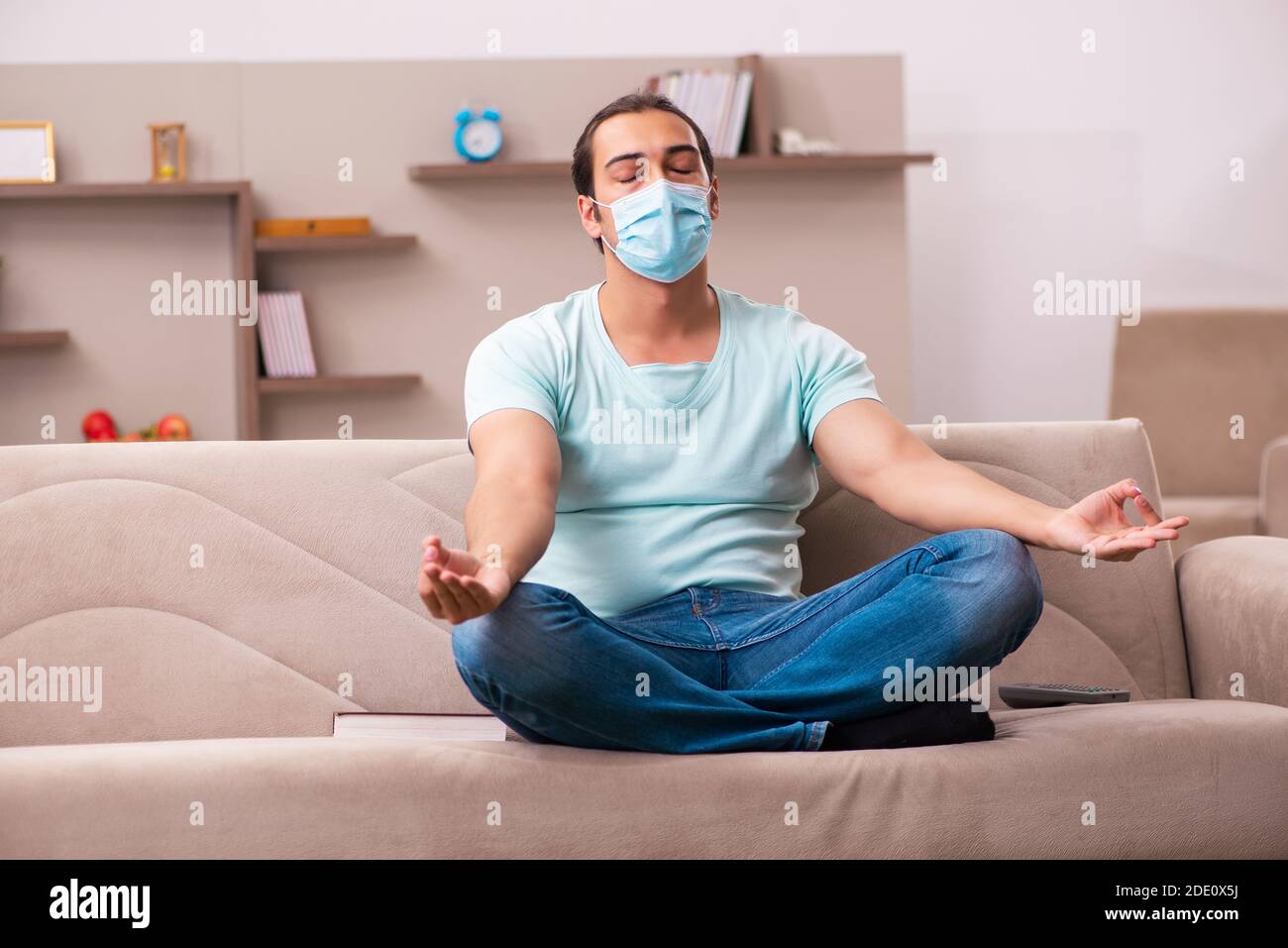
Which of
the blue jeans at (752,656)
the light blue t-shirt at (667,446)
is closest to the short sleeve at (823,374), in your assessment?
the light blue t-shirt at (667,446)

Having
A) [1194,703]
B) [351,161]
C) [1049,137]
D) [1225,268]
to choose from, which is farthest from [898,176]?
[1194,703]

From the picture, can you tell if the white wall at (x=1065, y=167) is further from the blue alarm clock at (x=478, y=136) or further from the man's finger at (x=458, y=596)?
the man's finger at (x=458, y=596)

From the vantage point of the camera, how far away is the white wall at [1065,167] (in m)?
4.82

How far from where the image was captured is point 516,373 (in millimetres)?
1621

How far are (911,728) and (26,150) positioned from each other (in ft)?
12.7

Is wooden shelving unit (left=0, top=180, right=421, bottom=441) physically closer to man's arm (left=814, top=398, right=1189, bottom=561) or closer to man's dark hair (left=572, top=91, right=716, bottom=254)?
man's dark hair (left=572, top=91, right=716, bottom=254)

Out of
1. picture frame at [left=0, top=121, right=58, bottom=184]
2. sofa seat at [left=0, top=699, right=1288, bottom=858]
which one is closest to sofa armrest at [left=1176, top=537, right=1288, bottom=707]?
sofa seat at [left=0, top=699, right=1288, bottom=858]

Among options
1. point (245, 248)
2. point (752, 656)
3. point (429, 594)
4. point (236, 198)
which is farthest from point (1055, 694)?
point (236, 198)

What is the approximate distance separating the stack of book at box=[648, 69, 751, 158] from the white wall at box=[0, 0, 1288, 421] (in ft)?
1.63

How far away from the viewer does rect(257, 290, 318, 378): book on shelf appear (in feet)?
14.2

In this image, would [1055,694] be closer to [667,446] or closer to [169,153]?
[667,446]

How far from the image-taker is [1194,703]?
1.55 meters
